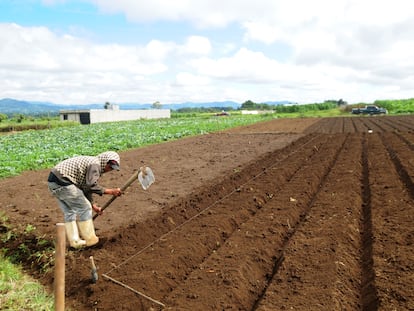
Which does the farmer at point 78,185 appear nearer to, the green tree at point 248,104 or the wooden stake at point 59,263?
the wooden stake at point 59,263

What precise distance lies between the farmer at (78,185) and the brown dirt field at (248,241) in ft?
1.66

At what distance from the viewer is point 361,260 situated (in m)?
5.41

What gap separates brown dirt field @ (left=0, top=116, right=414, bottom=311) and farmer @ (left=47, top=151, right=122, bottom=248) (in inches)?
19.9

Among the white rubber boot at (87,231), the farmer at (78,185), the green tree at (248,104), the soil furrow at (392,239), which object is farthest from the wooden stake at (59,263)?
the green tree at (248,104)

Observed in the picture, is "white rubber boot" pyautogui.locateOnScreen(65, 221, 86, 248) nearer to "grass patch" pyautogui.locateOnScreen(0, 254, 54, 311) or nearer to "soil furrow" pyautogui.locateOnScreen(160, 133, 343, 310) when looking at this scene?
"grass patch" pyautogui.locateOnScreen(0, 254, 54, 311)

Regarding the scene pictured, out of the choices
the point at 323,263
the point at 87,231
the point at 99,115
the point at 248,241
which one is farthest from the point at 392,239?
the point at 99,115

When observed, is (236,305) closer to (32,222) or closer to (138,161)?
(32,222)

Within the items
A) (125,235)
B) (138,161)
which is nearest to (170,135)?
(138,161)

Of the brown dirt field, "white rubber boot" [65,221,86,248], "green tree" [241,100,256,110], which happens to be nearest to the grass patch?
the brown dirt field

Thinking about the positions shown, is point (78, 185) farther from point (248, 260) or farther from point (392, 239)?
point (392, 239)

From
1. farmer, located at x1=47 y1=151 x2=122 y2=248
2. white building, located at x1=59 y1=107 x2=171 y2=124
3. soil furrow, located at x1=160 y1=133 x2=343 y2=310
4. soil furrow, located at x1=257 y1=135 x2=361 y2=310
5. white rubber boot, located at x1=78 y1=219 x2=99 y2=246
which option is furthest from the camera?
white building, located at x1=59 y1=107 x2=171 y2=124

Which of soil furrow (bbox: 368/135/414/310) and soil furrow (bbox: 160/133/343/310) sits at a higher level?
soil furrow (bbox: 368/135/414/310)

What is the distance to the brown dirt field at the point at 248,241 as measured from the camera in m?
4.52

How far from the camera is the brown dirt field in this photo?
4.52m
